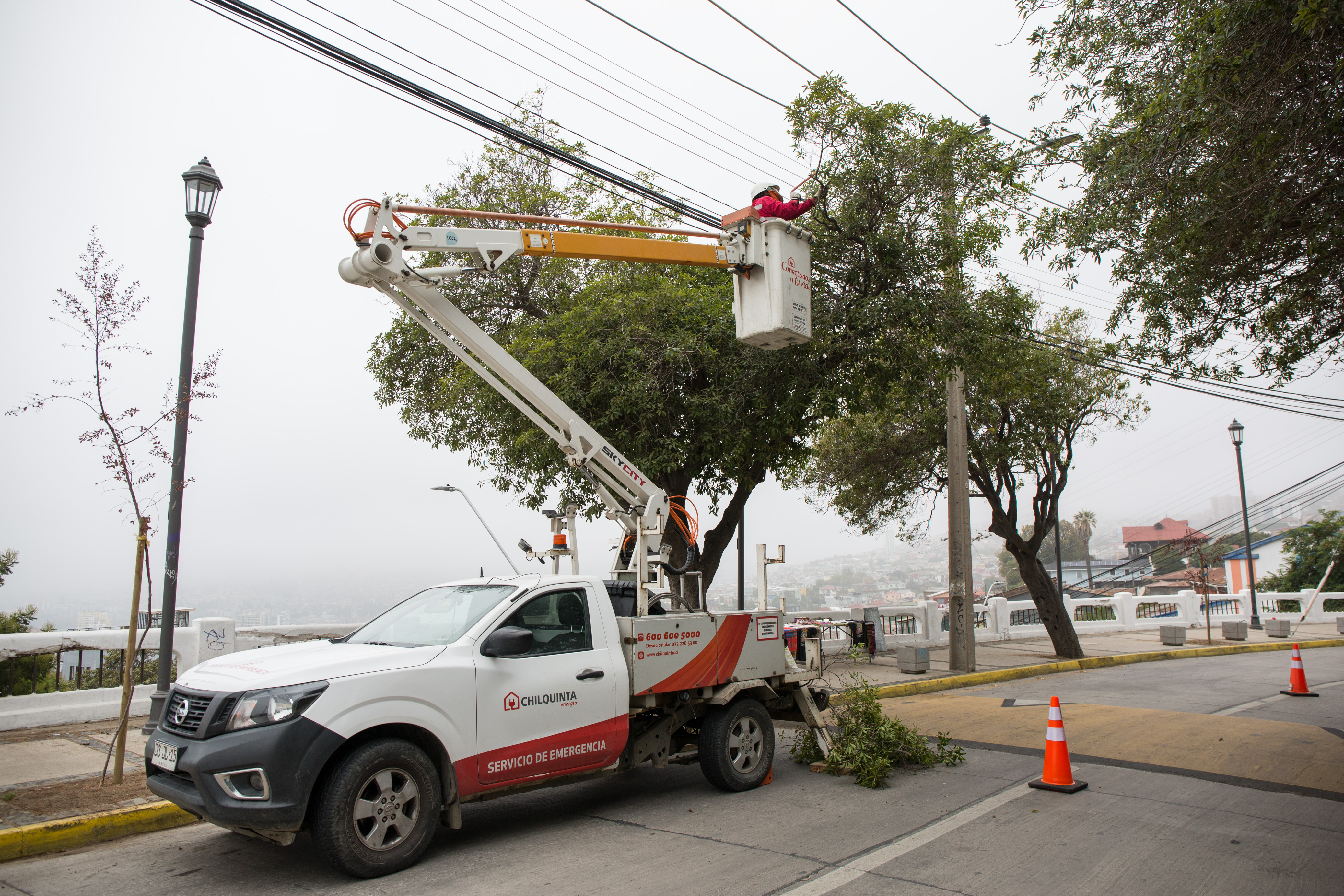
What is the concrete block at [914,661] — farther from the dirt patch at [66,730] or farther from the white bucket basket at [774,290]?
the dirt patch at [66,730]

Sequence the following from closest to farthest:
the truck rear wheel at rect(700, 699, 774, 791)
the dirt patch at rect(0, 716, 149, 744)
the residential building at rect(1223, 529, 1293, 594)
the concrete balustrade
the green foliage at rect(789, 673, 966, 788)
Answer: the truck rear wheel at rect(700, 699, 774, 791), the green foliage at rect(789, 673, 966, 788), the dirt patch at rect(0, 716, 149, 744), the concrete balustrade, the residential building at rect(1223, 529, 1293, 594)

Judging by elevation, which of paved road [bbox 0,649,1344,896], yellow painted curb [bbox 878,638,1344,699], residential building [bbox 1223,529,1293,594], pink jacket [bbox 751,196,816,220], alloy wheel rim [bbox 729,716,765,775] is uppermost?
pink jacket [bbox 751,196,816,220]

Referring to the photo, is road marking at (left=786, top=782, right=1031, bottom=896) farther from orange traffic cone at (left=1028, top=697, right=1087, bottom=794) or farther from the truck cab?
the truck cab

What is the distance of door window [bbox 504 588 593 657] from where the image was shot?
618cm

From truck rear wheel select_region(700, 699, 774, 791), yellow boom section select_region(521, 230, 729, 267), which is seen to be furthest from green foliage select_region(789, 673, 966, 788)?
yellow boom section select_region(521, 230, 729, 267)

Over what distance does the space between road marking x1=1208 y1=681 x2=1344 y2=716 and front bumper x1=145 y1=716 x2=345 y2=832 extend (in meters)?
11.0

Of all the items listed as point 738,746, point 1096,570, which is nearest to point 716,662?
point 738,746

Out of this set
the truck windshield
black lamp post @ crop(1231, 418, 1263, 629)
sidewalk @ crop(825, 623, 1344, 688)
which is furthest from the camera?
black lamp post @ crop(1231, 418, 1263, 629)

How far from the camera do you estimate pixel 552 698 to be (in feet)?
19.6

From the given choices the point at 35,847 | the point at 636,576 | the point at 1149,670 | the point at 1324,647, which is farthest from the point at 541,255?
the point at 1324,647

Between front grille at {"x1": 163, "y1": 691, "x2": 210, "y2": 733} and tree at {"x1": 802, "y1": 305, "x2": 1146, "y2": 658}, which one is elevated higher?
tree at {"x1": 802, "y1": 305, "x2": 1146, "y2": 658}

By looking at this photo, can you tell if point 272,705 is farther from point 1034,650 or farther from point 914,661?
point 1034,650

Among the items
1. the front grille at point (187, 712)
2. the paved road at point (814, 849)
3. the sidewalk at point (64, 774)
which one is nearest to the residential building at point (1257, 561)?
the paved road at point (814, 849)

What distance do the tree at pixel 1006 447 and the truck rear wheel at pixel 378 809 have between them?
12.9 m
